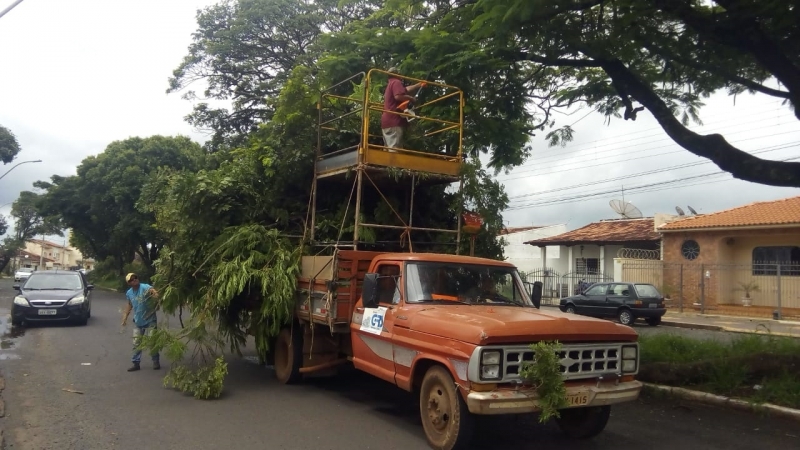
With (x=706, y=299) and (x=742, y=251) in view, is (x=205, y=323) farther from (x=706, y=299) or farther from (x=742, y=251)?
(x=742, y=251)

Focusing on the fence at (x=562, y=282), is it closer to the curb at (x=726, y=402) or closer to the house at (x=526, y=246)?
the house at (x=526, y=246)

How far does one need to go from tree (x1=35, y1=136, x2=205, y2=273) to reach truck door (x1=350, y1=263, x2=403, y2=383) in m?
28.2

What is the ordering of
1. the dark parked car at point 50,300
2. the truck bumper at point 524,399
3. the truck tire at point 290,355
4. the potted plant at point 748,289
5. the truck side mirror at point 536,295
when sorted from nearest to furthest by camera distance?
the truck bumper at point 524,399 < the truck side mirror at point 536,295 < the truck tire at point 290,355 < the dark parked car at point 50,300 < the potted plant at point 748,289

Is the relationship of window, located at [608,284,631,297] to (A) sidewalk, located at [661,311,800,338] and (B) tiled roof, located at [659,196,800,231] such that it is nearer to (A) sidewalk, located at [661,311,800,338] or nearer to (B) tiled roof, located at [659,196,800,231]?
(A) sidewalk, located at [661,311,800,338]

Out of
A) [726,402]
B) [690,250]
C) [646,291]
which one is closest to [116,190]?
[646,291]

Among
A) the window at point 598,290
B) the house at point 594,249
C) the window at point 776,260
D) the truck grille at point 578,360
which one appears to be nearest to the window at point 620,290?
the window at point 598,290

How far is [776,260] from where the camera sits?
80.6 ft

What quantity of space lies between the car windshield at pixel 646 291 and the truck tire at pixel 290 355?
15075 millimetres

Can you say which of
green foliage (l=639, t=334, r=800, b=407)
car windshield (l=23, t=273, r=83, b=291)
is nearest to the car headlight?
car windshield (l=23, t=273, r=83, b=291)

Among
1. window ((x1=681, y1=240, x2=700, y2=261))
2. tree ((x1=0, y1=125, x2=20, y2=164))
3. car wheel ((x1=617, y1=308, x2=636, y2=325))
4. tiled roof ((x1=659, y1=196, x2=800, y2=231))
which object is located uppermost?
tree ((x1=0, y1=125, x2=20, y2=164))

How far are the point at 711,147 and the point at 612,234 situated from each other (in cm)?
2359

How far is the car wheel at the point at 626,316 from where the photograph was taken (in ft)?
69.4

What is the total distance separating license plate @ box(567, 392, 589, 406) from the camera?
5.69m

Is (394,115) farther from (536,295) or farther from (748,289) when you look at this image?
(748,289)
